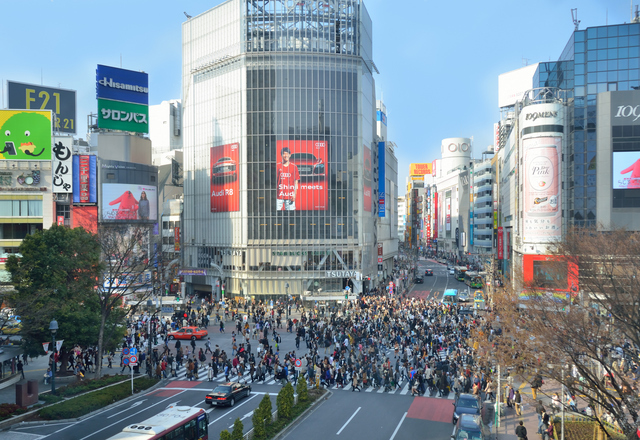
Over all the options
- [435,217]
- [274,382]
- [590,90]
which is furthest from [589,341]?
[435,217]

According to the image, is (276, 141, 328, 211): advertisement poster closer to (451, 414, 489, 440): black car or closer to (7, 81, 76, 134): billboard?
(7, 81, 76, 134): billboard

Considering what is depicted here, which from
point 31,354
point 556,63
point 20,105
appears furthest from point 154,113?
point 31,354

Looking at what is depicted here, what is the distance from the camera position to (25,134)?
60500 millimetres

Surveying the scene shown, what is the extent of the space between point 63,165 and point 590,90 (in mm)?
60081

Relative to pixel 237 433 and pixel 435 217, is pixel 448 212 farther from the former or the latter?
pixel 237 433

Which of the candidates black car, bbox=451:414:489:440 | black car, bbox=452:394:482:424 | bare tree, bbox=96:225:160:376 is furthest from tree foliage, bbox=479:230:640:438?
bare tree, bbox=96:225:160:376

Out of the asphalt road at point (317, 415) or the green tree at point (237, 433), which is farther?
the asphalt road at point (317, 415)

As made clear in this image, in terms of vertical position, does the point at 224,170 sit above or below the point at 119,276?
above

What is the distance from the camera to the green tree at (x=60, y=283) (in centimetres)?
2950

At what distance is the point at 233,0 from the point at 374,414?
194ft

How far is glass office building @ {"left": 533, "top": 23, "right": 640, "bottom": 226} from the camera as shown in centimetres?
5647

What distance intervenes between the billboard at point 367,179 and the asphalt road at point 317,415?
141ft

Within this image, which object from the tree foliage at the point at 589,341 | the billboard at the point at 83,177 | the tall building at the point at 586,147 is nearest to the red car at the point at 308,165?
the tall building at the point at 586,147

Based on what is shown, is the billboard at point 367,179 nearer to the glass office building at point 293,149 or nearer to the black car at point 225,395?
the glass office building at point 293,149
